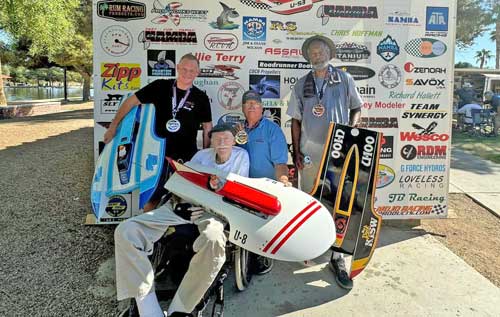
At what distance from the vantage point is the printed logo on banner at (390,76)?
13.3 feet

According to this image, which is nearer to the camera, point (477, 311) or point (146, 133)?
point (477, 311)

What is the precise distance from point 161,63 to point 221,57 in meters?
0.58

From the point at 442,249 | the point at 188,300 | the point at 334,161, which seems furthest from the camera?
the point at 442,249

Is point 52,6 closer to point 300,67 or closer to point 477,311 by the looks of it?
point 300,67

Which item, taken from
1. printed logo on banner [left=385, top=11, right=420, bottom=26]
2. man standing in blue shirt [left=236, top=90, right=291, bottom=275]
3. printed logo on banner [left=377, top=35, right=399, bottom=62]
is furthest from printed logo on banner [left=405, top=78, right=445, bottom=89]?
man standing in blue shirt [left=236, top=90, right=291, bottom=275]

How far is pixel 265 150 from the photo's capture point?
119 inches

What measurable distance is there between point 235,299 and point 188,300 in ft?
2.08

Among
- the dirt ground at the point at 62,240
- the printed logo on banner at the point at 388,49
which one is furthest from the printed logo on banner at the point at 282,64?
the dirt ground at the point at 62,240

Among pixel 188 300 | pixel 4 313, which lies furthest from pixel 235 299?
pixel 4 313

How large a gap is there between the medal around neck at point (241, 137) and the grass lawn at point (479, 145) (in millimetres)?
7454

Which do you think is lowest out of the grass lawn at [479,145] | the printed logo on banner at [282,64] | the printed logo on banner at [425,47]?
the grass lawn at [479,145]

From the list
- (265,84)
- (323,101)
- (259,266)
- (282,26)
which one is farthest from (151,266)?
(282,26)

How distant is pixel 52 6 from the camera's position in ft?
31.2

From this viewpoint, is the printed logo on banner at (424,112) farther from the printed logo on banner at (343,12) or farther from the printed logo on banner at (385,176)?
the printed logo on banner at (343,12)
